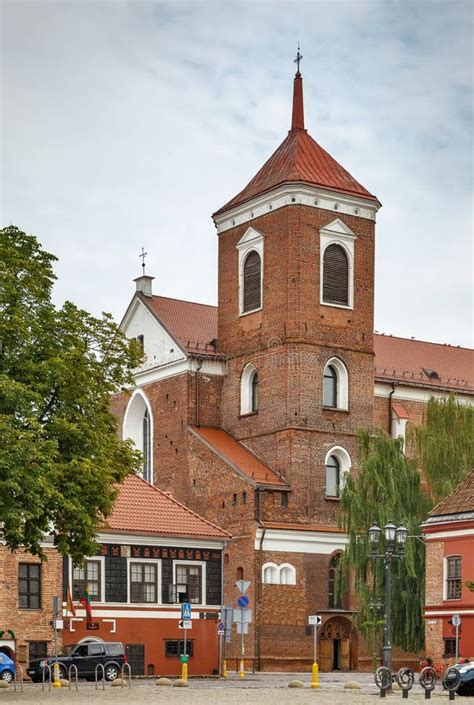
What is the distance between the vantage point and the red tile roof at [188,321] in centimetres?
6619

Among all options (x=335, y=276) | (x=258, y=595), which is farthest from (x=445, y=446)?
(x=335, y=276)

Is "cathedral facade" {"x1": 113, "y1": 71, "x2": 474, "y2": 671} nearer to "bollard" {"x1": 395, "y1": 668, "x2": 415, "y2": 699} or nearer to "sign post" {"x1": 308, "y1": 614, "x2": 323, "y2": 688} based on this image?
"sign post" {"x1": 308, "y1": 614, "x2": 323, "y2": 688}

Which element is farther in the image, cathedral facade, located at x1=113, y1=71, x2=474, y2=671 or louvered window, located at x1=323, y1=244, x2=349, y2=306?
louvered window, located at x1=323, y1=244, x2=349, y2=306

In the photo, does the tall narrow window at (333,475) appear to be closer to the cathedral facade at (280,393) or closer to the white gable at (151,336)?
the cathedral facade at (280,393)

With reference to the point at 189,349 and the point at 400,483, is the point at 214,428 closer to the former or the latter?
the point at 189,349

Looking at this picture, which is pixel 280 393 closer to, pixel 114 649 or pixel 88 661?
pixel 114 649

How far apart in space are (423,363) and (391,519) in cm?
2162

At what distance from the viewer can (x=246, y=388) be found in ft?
213

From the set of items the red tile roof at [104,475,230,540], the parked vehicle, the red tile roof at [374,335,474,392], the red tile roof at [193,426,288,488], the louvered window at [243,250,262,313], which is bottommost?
the parked vehicle

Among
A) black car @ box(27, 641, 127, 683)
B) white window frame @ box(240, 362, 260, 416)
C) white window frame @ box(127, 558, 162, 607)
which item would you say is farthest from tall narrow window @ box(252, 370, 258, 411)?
black car @ box(27, 641, 127, 683)

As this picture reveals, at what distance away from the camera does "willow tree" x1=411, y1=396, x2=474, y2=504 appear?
5459 cm

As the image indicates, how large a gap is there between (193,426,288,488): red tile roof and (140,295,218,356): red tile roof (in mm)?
3913

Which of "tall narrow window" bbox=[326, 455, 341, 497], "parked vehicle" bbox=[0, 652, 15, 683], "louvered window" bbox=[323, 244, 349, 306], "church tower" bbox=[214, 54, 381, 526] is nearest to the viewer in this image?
"parked vehicle" bbox=[0, 652, 15, 683]

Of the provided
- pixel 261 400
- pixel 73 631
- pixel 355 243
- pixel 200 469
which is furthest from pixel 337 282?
pixel 73 631
